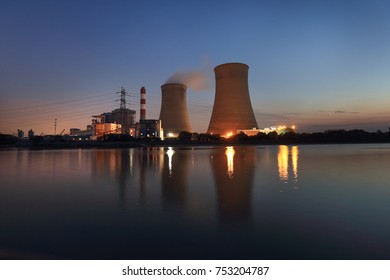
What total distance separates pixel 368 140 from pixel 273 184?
157 ft

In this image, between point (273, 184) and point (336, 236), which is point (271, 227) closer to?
point (336, 236)

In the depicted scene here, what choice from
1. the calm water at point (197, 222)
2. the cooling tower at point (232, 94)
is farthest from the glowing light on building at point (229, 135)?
the calm water at point (197, 222)

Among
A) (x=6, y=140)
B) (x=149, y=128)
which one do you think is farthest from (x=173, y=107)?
(x=6, y=140)

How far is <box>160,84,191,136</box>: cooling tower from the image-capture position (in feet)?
131

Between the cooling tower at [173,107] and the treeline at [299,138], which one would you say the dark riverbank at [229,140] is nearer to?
the treeline at [299,138]

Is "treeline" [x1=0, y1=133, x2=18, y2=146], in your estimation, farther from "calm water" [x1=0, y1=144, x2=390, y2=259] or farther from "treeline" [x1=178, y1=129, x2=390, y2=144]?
"calm water" [x1=0, y1=144, x2=390, y2=259]

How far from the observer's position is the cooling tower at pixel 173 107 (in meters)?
40.0

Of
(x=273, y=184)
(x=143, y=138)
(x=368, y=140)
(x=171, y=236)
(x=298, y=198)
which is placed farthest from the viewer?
(x=368, y=140)

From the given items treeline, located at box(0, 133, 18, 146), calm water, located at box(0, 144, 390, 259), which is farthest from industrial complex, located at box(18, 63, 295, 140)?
calm water, located at box(0, 144, 390, 259)

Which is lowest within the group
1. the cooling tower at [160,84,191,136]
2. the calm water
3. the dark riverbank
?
the calm water

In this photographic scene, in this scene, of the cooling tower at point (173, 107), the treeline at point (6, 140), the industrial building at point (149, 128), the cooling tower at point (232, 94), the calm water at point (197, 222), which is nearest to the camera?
the calm water at point (197, 222)
